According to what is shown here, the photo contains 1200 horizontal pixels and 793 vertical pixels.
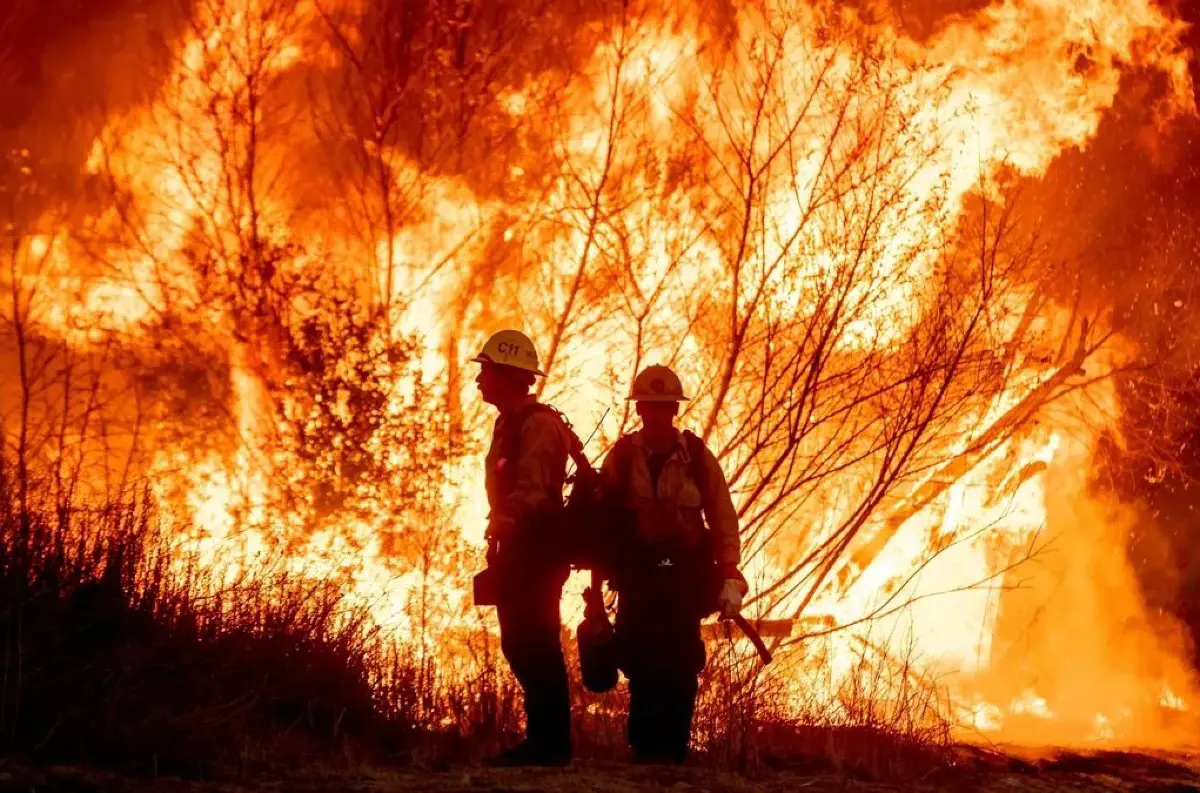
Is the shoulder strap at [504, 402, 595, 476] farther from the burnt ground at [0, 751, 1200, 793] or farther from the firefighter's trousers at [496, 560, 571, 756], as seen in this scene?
the burnt ground at [0, 751, 1200, 793]

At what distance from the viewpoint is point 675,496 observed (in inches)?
292

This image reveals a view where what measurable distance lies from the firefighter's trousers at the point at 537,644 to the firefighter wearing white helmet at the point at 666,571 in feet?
1.74

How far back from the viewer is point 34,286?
13922 millimetres

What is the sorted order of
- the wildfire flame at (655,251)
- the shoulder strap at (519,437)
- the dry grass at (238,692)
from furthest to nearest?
the wildfire flame at (655,251)
the shoulder strap at (519,437)
the dry grass at (238,692)

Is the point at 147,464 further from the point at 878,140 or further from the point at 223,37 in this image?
the point at 878,140

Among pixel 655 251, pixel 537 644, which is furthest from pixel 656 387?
pixel 655 251

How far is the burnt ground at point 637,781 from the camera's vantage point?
576 cm

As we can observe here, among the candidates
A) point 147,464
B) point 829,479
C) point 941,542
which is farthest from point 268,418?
point 941,542

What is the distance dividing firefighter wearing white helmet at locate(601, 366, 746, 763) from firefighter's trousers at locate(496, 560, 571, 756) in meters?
0.53

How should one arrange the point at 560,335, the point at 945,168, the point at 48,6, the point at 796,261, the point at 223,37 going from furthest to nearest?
the point at 48,6 → the point at 223,37 → the point at 560,335 → the point at 945,168 → the point at 796,261

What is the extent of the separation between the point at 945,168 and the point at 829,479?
255 centimetres

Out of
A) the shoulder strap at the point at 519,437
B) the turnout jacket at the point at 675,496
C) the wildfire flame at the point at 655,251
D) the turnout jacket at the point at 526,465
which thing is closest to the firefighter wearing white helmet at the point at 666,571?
the turnout jacket at the point at 675,496

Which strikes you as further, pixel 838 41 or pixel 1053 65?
pixel 1053 65

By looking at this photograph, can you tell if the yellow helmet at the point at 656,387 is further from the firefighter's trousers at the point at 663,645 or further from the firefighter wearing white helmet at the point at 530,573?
the firefighter's trousers at the point at 663,645
